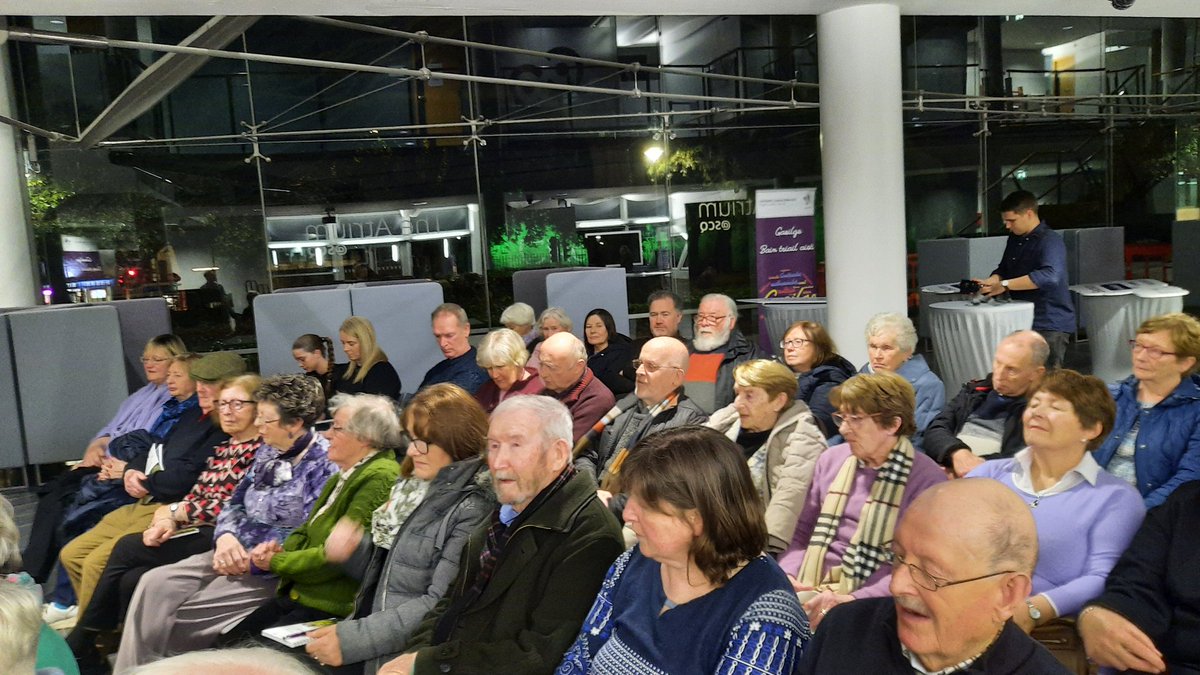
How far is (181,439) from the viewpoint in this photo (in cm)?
449

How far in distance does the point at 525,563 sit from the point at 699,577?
601mm

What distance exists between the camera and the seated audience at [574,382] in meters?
4.32

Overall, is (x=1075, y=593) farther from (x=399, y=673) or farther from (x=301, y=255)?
(x=301, y=255)

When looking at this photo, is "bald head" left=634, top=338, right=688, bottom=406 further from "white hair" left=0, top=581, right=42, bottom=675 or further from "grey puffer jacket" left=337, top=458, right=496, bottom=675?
"white hair" left=0, top=581, right=42, bottom=675

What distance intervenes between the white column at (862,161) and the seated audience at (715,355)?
104 centimetres

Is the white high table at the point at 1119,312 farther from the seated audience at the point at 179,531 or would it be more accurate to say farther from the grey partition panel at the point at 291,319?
the seated audience at the point at 179,531

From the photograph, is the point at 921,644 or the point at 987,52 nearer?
the point at 921,644

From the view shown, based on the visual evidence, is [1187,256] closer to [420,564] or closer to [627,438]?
[627,438]

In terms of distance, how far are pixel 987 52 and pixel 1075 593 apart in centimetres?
1158

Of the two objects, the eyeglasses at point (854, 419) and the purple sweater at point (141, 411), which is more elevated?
the eyeglasses at point (854, 419)

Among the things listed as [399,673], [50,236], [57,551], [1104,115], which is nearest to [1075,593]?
[399,673]

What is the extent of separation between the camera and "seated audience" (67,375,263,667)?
3.88 metres

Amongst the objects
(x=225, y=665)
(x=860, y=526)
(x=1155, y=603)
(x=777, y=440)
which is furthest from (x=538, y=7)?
(x=225, y=665)

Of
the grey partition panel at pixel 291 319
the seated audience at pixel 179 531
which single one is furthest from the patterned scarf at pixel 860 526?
the grey partition panel at pixel 291 319
